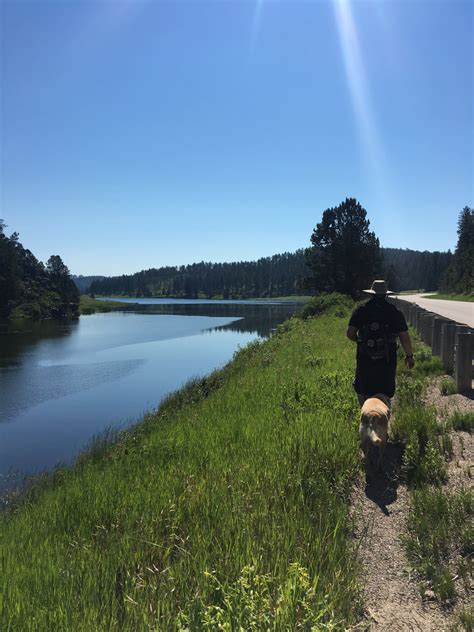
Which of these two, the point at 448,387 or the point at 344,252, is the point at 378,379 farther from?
the point at 344,252

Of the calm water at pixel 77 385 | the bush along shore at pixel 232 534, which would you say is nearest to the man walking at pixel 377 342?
the bush along shore at pixel 232 534

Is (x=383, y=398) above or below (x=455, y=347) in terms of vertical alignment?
below

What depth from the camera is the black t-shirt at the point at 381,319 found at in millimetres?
5589

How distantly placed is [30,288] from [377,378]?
9729cm

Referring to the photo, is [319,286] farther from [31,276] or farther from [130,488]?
[31,276]

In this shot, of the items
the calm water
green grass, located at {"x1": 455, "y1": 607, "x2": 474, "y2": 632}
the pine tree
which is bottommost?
the calm water

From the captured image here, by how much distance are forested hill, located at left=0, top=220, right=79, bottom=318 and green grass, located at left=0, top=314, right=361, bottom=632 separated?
267ft

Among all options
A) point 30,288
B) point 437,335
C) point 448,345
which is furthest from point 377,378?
point 30,288

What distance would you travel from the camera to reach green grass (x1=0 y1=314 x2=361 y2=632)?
295 cm

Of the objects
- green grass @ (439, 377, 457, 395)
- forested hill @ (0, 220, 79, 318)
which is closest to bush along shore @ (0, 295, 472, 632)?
green grass @ (439, 377, 457, 395)

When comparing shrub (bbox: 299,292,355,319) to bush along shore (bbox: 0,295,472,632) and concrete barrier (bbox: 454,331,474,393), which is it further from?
bush along shore (bbox: 0,295,472,632)


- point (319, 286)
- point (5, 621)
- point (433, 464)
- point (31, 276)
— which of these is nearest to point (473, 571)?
point (433, 464)

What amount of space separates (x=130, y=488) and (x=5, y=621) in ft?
8.42

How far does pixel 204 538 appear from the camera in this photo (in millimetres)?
3844
